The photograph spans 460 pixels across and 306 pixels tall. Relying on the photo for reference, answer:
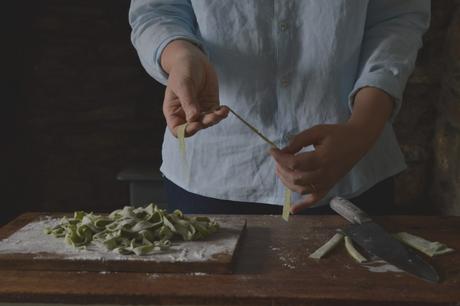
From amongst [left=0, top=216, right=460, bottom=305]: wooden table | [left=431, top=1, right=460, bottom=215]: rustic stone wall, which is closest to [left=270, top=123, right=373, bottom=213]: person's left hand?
[left=0, top=216, right=460, bottom=305]: wooden table

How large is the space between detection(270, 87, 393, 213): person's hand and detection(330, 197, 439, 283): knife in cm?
7

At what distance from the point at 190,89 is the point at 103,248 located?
10.1 inches

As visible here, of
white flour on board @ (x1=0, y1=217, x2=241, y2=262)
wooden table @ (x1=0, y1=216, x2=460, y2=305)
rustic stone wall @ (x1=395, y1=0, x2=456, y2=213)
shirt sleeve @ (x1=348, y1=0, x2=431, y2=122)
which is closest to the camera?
wooden table @ (x1=0, y1=216, x2=460, y2=305)

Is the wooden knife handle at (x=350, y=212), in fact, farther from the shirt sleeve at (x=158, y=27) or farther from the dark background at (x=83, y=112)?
the dark background at (x=83, y=112)

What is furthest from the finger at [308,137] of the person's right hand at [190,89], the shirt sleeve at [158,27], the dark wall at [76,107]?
the dark wall at [76,107]

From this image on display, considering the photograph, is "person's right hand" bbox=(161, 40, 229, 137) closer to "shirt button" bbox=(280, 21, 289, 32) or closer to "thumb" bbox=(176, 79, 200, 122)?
"thumb" bbox=(176, 79, 200, 122)

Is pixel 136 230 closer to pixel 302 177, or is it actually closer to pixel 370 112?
pixel 302 177

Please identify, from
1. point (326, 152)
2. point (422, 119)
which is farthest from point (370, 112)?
point (422, 119)

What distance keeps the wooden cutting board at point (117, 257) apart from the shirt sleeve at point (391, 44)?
0.31 m

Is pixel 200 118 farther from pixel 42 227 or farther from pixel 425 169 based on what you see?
pixel 425 169

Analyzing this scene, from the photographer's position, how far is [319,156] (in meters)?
0.88

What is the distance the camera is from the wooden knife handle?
95cm

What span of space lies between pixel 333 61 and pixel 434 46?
153 cm

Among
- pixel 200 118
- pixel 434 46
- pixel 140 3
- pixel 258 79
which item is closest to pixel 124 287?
pixel 200 118
